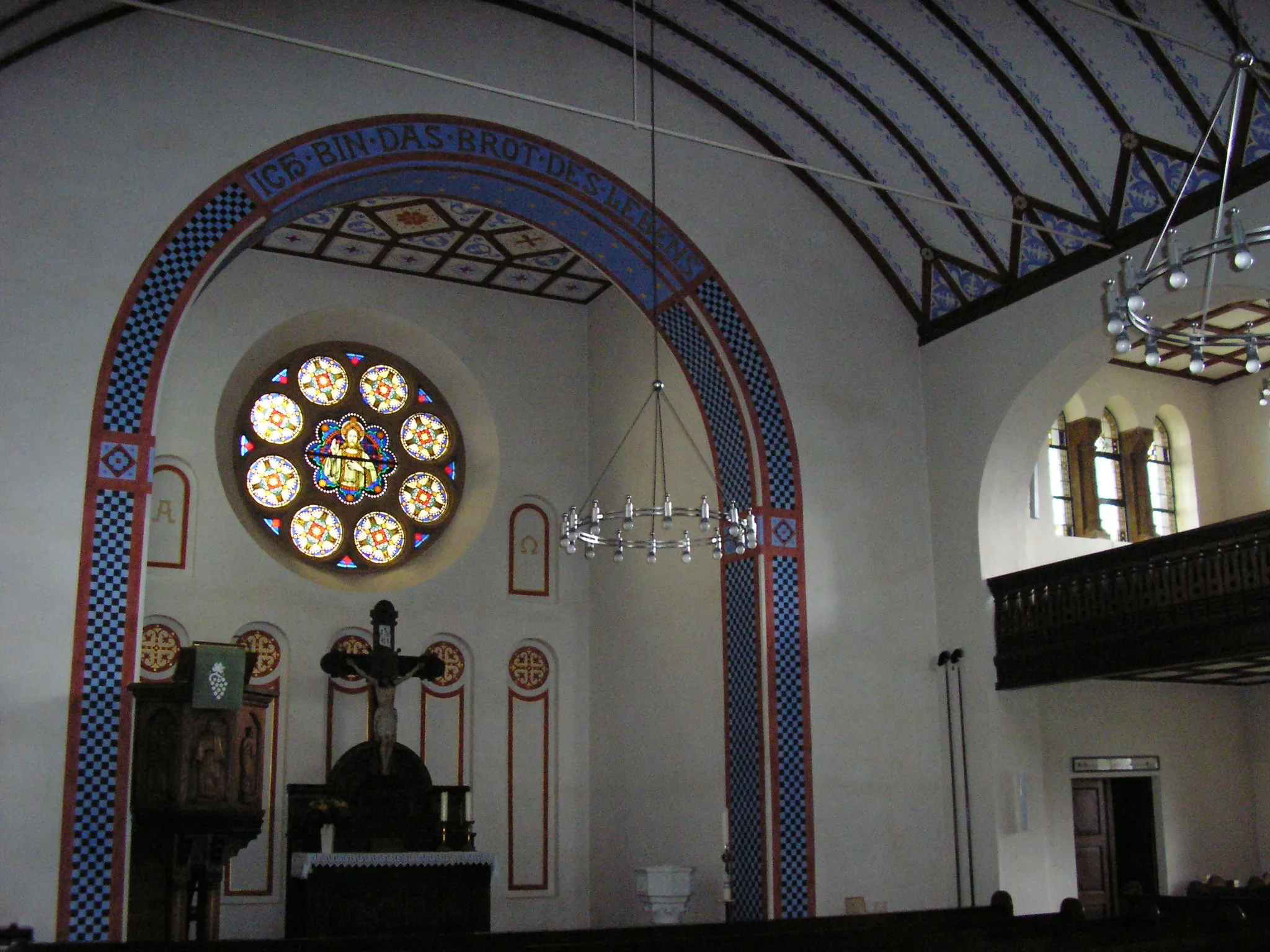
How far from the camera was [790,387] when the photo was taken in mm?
13688

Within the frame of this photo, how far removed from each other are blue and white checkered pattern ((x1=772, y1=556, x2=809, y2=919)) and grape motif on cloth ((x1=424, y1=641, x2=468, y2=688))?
435cm

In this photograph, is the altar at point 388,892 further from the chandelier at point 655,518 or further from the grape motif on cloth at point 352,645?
the chandelier at point 655,518

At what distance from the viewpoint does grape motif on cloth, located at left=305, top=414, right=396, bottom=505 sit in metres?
16.3

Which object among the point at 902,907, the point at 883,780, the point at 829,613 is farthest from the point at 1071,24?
the point at 902,907

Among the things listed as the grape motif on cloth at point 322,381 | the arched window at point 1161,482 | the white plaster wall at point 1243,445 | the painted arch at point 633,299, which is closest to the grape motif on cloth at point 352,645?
the grape motif on cloth at point 322,381

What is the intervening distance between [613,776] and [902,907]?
3.98m

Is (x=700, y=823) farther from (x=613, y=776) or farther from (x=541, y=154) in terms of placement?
(x=541, y=154)

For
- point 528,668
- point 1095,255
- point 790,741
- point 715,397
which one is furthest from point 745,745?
point 1095,255

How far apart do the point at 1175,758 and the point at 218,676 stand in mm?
10108

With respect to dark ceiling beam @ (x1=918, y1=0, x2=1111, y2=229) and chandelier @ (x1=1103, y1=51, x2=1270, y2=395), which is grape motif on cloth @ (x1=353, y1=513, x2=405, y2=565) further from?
chandelier @ (x1=1103, y1=51, x2=1270, y2=395)

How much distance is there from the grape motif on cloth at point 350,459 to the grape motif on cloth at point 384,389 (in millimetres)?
248

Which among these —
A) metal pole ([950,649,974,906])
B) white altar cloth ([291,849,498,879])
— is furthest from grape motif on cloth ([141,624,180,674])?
metal pole ([950,649,974,906])

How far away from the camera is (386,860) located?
13.7 meters

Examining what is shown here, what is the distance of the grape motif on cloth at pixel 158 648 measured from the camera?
14.3 m
